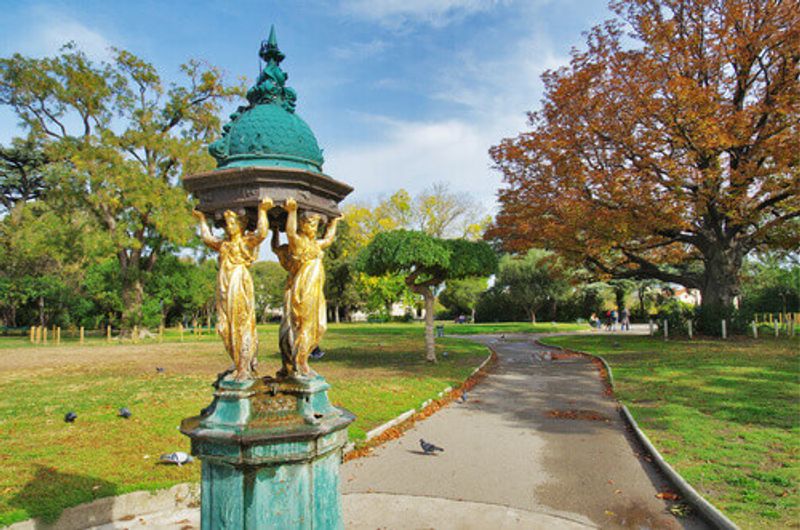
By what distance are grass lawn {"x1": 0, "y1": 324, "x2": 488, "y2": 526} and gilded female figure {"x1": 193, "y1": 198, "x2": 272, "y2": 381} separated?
2486mm

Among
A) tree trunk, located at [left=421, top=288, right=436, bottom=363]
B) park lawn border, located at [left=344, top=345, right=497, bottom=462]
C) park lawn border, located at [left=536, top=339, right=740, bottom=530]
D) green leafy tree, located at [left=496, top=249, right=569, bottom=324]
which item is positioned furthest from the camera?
green leafy tree, located at [left=496, top=249, right=569, bottom=324]

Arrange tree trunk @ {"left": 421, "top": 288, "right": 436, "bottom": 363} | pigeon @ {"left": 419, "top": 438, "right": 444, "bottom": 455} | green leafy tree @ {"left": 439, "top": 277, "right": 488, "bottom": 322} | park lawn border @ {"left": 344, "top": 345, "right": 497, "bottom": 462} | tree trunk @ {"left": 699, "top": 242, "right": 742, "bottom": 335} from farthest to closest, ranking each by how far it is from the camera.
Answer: green leafy tree @ {"left": 439, "top": 277, "right": 488, "bottom": 322} → tree trunk @ {"left": 699, "top": 242, "right": 742, "bottom": 335} → tree trunk @ {"left": 421, "top": 288, "right": 436, "bottom": 363} → park lawn border @ {"left": 344, "top": 345, "right": 497, "bottom": 462} → pigeon @ {"left": 419, "top": 438, "right": 444, "bottom": 455}

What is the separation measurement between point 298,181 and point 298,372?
162 centimetres

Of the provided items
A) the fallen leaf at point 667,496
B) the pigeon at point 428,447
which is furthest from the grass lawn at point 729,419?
the pigeon at point 428,447

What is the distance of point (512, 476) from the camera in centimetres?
637

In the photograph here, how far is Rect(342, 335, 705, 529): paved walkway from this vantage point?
202 inches

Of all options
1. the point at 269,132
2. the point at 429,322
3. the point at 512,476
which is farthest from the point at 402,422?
the point at 429,322

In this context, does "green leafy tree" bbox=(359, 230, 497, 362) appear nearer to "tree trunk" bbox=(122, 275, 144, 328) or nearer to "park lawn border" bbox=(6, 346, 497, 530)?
"park lawn border" bbox=(6, 346, 497, 530)

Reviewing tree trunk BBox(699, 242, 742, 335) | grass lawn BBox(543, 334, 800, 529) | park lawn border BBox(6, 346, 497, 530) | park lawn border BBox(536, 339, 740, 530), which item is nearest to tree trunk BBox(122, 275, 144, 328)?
grass lawn BBox(543, 334, 800, 529)

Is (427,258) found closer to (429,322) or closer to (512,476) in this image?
(429,322)

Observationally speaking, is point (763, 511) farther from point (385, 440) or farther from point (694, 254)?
point (694, 254)

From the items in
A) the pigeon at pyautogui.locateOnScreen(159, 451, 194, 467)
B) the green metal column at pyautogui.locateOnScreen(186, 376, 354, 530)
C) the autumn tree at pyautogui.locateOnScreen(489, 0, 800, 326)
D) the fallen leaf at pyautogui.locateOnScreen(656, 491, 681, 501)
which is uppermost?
the autumn tree at pyautogui.locateOnScreen(489, 0, 800, 326)

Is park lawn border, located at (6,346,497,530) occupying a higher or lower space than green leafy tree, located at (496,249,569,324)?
lower

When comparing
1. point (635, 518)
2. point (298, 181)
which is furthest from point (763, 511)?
point (298, 181)
